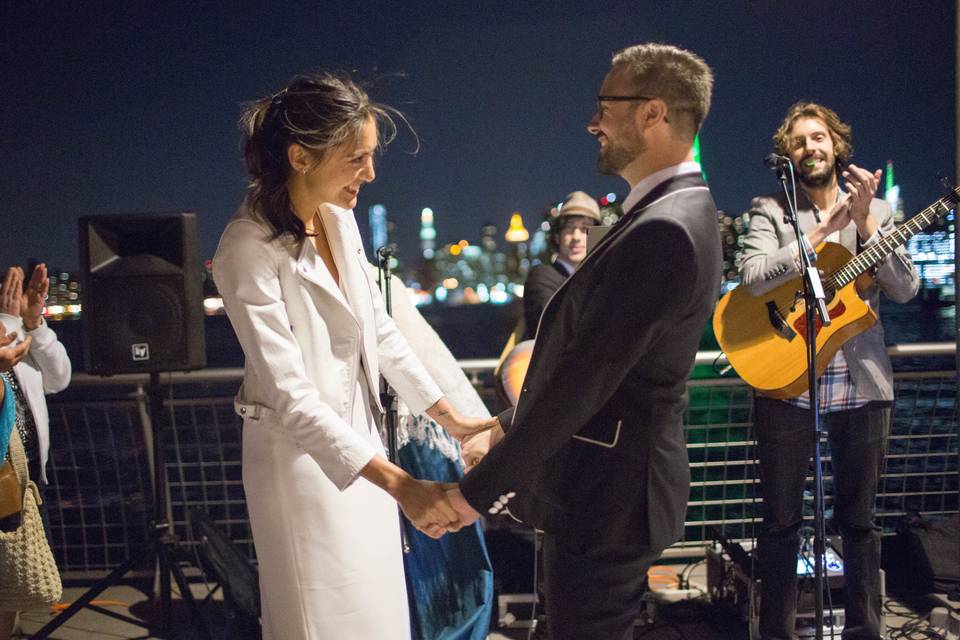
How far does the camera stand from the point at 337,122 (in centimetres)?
222

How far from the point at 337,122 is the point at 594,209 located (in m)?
2.88

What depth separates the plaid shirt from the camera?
3695mm

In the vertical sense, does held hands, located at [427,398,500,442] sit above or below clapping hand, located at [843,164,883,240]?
below

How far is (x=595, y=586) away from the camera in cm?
193

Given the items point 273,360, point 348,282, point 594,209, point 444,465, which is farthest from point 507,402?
point 273,360

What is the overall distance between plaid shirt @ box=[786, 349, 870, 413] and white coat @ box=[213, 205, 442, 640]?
2.21 metres

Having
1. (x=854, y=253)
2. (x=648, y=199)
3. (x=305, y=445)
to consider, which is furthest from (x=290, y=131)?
(x=854, y=253)

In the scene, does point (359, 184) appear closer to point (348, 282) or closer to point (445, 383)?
point (348, 282)

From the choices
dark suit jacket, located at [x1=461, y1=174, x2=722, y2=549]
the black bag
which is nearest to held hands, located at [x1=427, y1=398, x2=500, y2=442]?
dark suit jacket, located at [x1=461, y1=174, x2=722, y2=549]

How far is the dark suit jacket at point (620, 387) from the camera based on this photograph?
1.74 metres

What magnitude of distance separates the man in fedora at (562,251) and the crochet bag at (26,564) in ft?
7.91

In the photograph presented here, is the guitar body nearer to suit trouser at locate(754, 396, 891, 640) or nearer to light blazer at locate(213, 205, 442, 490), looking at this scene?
suit trouser at locate(754, 396, 891, 640)

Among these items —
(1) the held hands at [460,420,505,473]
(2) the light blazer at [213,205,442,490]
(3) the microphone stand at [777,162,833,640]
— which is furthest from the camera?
(3) the microphone stand at [777,162,833,640]

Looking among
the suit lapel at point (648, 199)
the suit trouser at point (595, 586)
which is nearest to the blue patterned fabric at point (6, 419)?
the suit trouser at point (595, 586)
